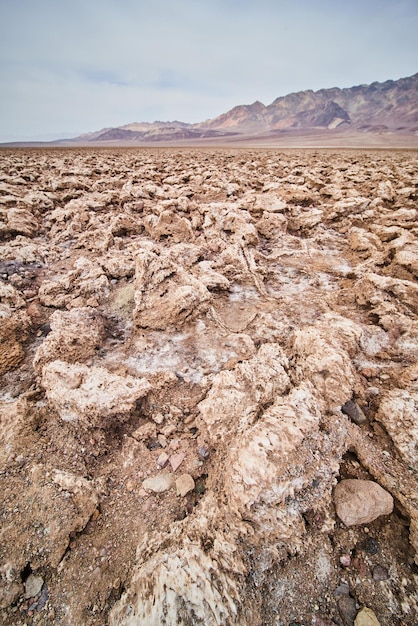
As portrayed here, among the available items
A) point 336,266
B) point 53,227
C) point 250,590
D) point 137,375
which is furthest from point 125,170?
point 250,590

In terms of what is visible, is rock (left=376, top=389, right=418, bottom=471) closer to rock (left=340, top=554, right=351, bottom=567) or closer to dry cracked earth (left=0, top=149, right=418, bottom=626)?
dry cracked earth (left=0, top=149, right=418, bottom=626)

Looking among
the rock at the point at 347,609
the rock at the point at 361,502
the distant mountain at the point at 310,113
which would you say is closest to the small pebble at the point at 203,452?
the rock at the point at 361,502

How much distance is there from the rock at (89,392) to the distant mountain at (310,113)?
119m

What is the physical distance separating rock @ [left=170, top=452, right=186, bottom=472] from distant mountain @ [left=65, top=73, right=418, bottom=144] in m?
119

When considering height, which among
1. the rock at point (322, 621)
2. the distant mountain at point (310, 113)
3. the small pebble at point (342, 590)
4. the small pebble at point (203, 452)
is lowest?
the rock at point (322, 621)

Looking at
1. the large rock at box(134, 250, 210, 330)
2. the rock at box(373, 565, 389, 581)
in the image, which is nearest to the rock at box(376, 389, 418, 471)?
the rock at box(373, 565, 389, 581)

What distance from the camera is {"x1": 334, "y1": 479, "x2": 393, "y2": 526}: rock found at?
48.5 inches

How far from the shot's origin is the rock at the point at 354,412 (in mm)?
1575

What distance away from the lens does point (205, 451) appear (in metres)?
1.51

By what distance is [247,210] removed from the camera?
4668mm

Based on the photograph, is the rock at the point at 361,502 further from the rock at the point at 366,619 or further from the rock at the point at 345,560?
the rock at the point at 366,619

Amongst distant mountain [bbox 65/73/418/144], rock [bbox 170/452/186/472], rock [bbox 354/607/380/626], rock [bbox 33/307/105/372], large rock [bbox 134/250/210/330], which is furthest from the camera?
distant mountain [bbox 65/73/418/144]

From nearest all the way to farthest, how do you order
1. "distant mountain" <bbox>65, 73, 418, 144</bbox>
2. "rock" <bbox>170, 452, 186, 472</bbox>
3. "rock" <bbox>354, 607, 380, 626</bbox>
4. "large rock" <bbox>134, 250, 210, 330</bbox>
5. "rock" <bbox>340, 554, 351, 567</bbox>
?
"rock" <bbox>354, 607, 380, 626</bbox> → "rock" <bbox>340, 554, 351, 567</bbox> → "rock" <bbox>170, 452, 186, 472</bbox> → "large rock" <bbox>134, 250, 210, 330</bbox> → "distant mountain" <bbox>65, 73, 418, 144</bbox>

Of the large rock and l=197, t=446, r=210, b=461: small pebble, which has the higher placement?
the large rock
